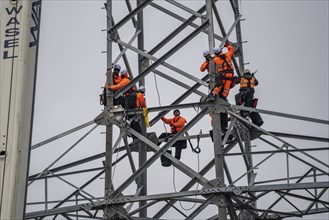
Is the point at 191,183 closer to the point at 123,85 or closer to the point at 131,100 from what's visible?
the point at 131,100

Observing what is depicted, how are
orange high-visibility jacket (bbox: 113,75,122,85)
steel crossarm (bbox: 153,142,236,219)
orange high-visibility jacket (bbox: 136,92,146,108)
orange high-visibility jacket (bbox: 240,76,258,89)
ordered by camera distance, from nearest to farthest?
steel crossarm (bbox: 153,142,236,219), orange high-visibility jacket (bbox: 136,92,146,108), orange high-visibility jacket (bbox: 113,75,122,85), orange high-visibility jacket (bbox: 240,76,258,89)

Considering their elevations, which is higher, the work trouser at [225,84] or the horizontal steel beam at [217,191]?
the work trouser at [225,84]

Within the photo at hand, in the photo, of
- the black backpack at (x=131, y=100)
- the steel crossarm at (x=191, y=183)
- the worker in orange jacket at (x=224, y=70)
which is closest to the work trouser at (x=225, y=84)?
the worker in orange jacket at (x=224, y=70)

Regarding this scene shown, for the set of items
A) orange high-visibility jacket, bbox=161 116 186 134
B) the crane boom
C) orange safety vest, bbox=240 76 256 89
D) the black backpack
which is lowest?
the crane boom

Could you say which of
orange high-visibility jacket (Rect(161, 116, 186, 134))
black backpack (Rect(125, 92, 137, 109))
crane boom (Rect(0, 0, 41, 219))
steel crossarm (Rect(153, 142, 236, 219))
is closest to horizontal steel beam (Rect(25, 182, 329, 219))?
steel crossarm (Rect(153, 142, 236, 219))

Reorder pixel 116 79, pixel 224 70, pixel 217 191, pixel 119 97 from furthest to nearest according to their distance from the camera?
pixel 116 79 < pixel 119 97 < pixel 224 70 < pixel 217 191

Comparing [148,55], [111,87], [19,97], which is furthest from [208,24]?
[19,97]

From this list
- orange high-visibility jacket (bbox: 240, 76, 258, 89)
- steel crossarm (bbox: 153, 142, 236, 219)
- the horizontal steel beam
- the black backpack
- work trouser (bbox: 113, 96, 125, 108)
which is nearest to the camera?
Result: the horizontal steel beam

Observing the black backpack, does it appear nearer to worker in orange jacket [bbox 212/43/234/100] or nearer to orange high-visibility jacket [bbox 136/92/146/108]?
orange high-visibility jacket [bbox 136/92/146/108]

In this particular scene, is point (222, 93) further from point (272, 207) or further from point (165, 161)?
point (272, 207)

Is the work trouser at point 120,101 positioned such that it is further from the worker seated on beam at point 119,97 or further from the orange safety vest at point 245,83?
the orange safety vest at point 245,83

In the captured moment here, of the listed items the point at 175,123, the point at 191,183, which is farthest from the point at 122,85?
the point at 191,183

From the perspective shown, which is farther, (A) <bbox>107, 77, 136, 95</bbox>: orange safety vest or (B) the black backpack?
(B) the black backpack

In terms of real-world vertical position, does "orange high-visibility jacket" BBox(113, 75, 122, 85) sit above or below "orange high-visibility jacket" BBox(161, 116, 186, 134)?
above
